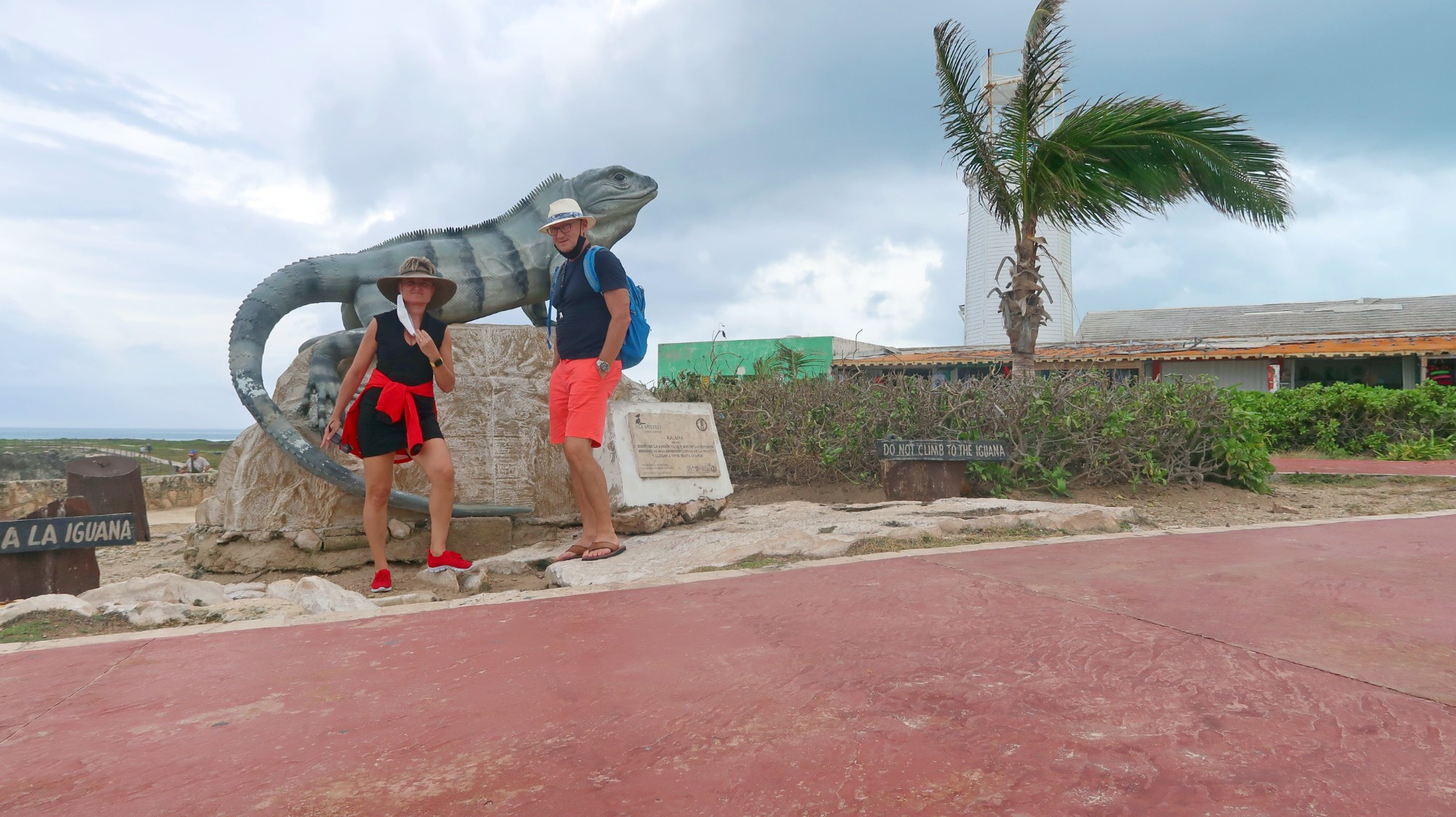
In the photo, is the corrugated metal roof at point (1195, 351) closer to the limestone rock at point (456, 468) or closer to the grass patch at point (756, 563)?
the limestone rock at point (456, 468)

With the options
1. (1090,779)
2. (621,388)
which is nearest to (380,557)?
(621,388)

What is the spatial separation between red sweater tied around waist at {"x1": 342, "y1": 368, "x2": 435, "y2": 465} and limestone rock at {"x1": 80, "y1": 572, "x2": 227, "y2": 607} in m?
0.88

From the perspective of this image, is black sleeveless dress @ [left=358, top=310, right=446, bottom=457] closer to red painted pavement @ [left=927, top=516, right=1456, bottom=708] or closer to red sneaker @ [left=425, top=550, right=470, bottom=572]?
red sneaker @ [left=425, top=550, right=470, bottom=572]

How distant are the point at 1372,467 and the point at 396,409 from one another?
33.1 feet

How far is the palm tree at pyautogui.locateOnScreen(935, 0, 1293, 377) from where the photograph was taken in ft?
28.5

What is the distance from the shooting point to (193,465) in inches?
543

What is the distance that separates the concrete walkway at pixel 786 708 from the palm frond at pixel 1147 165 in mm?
6735

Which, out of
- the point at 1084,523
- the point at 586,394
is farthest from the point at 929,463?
the point at 586,394

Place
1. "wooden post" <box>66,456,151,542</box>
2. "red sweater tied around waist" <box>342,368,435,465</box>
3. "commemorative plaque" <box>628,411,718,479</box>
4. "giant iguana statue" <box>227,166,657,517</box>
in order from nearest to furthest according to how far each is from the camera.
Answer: "red sweater tied around waist" <box>342,368,435,465</box> < "commemorative plaque" <box>628,411,718,479</box> < "giant iguana statue" <box>227,166,657,517</box> < "wooden post" <box>66,456,151,542</box>

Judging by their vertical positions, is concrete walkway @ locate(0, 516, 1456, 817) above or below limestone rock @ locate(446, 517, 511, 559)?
above

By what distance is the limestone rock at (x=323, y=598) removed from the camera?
3.22m

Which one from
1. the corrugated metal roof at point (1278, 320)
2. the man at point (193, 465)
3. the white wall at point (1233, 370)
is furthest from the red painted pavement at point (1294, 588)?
the corrugated metal roof at point (1278, 320)

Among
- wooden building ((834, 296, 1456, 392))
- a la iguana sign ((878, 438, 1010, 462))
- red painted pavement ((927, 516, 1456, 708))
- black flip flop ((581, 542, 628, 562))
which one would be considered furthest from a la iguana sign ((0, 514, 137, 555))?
wooden building ((834, 296, 1456, 392))

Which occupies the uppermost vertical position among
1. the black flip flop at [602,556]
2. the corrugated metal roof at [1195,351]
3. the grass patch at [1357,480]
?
the corrugated metal roof at [1195,351]
